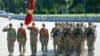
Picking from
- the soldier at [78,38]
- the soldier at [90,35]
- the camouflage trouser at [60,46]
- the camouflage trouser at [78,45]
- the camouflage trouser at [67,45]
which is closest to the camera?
the soldier at [90,35]

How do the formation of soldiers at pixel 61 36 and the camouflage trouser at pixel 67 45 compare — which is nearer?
the formation of soldiers at pixel 61 36

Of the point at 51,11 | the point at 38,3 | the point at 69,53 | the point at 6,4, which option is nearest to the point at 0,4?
the point at 6,4

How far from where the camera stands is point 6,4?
128375 mm

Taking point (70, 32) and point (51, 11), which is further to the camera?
point (51, 11)

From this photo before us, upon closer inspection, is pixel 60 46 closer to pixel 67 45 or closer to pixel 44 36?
pixel 67 45

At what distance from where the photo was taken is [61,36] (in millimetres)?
18484

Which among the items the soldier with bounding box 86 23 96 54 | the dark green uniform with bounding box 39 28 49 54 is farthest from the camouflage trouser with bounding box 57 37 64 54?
the soldier with bounding box 86 23 96 54

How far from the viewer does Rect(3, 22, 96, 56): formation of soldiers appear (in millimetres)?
17734

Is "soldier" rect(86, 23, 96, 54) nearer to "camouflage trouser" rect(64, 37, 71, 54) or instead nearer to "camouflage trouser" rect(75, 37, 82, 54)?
"camouflage trouser" rect(75, 37, 82, 54)

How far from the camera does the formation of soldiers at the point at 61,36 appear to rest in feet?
58.2

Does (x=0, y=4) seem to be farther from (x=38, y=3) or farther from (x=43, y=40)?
(x=43, y=40)

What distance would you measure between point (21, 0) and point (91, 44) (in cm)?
10065

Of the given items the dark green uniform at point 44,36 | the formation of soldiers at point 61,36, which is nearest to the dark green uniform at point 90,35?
the formation of soldiers at point 61,36

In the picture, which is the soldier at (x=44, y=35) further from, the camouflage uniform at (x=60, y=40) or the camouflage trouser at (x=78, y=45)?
the camouflage trouser at (x=78, y=45)
